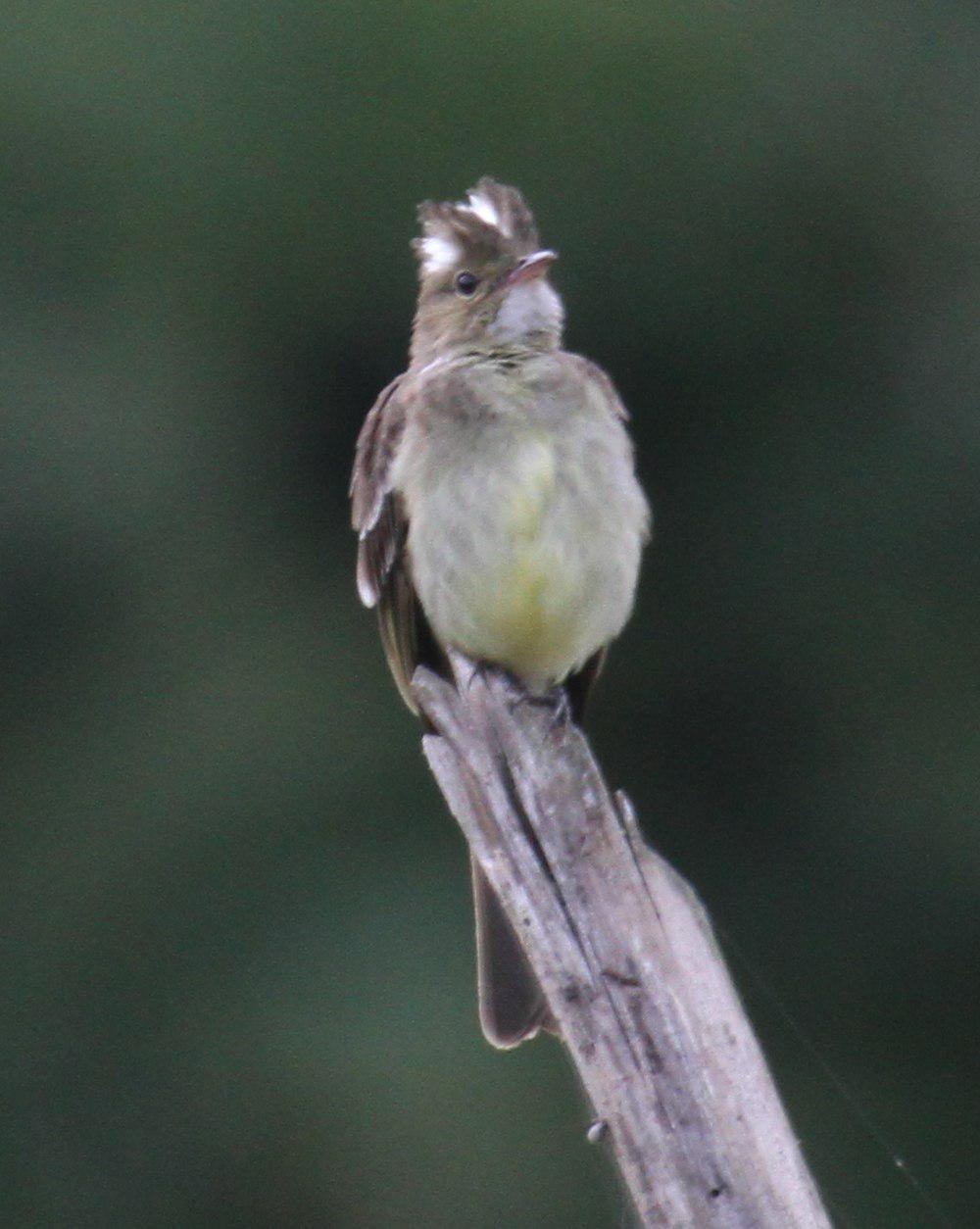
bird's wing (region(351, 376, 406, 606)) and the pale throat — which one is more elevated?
the pale throat

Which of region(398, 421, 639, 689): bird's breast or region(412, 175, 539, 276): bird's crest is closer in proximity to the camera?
region(398, 421, 639, 689): bird's breast

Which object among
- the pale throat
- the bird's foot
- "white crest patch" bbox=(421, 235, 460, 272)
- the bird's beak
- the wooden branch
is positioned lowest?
the wooden branch

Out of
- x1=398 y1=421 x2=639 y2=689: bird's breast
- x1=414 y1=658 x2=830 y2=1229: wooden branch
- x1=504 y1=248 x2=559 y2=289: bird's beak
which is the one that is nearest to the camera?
x1=414 y1=658 x2=830 y2=1229: wooden branch

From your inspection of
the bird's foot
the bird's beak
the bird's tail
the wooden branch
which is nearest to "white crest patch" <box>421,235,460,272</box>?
the bird's beak

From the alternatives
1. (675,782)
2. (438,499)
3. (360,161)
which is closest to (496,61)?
(360,161)

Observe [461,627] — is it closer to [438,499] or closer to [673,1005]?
→ [438,499]

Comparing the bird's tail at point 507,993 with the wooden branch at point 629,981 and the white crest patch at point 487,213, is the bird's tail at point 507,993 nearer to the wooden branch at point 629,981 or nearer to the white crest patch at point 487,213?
the wooden branch at point 629,981

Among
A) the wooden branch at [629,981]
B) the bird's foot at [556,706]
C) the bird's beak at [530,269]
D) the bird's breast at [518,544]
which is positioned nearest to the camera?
the wooden branch at [629,981]

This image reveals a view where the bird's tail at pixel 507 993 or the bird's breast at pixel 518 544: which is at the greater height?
the bird's breast at pixel 518 544

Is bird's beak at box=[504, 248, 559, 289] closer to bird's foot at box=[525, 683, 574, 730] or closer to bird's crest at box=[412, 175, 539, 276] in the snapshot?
bird's crest at box=[412, 175, 539, 276]

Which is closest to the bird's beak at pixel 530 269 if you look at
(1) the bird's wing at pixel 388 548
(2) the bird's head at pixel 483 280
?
(2) the bird's head at pixel 483 280
